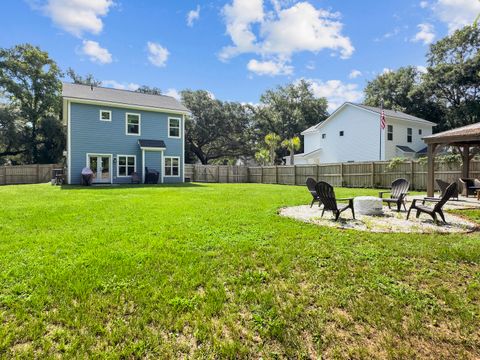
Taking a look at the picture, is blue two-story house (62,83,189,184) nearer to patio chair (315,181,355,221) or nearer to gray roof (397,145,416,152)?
patio chair (315,181,355,221)

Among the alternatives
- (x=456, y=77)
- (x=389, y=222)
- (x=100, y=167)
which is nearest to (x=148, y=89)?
(x=100, y=167)

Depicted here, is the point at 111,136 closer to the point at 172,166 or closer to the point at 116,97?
the point at 116,97

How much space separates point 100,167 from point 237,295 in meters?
18.8

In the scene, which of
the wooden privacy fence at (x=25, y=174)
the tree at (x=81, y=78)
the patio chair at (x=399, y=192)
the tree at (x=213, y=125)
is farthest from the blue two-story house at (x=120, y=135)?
the tree at (x=81, y=78)

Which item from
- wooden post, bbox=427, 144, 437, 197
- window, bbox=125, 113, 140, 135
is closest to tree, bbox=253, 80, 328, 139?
window, bbox=125, 113, 140, 135

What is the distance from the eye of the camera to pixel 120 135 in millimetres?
20031

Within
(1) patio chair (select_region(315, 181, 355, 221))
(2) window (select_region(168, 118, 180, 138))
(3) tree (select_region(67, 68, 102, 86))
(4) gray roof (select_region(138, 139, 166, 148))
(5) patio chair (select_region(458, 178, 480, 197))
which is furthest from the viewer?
(3) tree (select_region(67, 68, 102, 86))

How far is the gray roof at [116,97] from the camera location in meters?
19.0

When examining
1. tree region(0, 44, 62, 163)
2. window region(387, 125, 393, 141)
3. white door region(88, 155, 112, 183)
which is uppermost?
tree region(0, 44, 62, 163)

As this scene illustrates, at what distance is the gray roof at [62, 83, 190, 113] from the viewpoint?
19.0 meters

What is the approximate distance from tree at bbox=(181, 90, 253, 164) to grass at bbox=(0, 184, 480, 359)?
1362 inches

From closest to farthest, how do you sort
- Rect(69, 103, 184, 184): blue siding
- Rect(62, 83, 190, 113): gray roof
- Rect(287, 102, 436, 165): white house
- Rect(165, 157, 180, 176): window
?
Rect(69, 103, 184, 184): blue siding
Rect(62, 83, 190, 113): gray roof
Rect(165, 157, 180, 176): window
Rect(287, 102, 436, 165): white house

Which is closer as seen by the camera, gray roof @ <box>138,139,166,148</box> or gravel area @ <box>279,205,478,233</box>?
gravel area @ <box>279,205,478,233</box>

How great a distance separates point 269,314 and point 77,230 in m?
4.25
